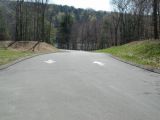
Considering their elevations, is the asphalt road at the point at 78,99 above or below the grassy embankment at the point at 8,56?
below

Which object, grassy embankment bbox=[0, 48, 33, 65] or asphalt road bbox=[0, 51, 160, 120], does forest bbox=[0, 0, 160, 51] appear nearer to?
grassy embankment bbox=[0, 48, 33, 65]

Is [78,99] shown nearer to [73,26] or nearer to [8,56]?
[8,56]

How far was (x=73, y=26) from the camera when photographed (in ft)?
379

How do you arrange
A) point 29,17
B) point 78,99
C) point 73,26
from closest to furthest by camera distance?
point 78,99 → point 29,17 → point 73,26

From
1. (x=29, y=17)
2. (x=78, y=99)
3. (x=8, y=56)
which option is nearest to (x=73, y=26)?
(x=29, y=17)

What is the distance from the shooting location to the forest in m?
63.1

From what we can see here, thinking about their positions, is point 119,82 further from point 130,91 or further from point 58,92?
point 58,92

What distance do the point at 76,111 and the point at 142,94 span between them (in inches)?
129

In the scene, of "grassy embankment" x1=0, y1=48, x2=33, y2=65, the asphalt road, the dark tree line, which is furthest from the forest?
the asphalt road

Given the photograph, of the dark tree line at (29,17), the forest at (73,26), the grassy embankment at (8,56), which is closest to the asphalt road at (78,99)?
the grassy embankment at (8,56)

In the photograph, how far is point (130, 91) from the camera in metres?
10.3

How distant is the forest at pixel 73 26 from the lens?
207 ft

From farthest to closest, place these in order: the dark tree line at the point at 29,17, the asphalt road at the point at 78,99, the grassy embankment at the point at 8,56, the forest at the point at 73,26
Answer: the forest at the point at 73,26, the dark tree line at the point at 29,17, the grassy embankment at the point at 8,56, the asphalt road at the point at 78,99

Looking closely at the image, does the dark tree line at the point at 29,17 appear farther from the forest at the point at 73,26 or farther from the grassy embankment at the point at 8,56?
the grassy embankment at the point at 8,56
